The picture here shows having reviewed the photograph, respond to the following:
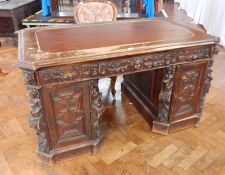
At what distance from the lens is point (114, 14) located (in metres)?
2.01

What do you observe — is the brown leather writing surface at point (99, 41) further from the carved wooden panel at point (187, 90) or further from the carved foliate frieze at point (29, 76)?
the carved wooden panel at point (187, 90)

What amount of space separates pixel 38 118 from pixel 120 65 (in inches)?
20.9

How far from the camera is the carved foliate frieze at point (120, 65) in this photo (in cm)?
113

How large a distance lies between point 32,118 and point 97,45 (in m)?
0.54

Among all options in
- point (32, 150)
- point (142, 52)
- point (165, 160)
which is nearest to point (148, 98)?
point (165, 160)

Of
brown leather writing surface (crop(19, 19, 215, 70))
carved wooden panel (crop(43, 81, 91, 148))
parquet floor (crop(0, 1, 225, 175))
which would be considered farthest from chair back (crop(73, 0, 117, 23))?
carved wooden panel (crop(43, 81, 91, 148))

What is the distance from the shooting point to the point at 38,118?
1.22 m

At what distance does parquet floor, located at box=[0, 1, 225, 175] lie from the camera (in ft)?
4.61

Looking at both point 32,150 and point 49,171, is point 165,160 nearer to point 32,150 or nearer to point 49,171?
point 49,171

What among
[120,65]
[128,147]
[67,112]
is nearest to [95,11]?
[120,65]

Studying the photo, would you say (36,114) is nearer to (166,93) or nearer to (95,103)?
(95,103)

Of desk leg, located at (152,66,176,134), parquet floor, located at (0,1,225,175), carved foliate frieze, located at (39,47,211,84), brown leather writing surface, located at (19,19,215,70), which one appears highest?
brown leather writing surface, located at (19,19,215,70)

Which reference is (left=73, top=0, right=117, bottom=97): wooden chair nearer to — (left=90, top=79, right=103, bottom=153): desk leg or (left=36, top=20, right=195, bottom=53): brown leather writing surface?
(left=36, top=20, right=195, bottom=53): brown leather writing surface

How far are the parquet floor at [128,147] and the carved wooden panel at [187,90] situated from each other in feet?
0.60
